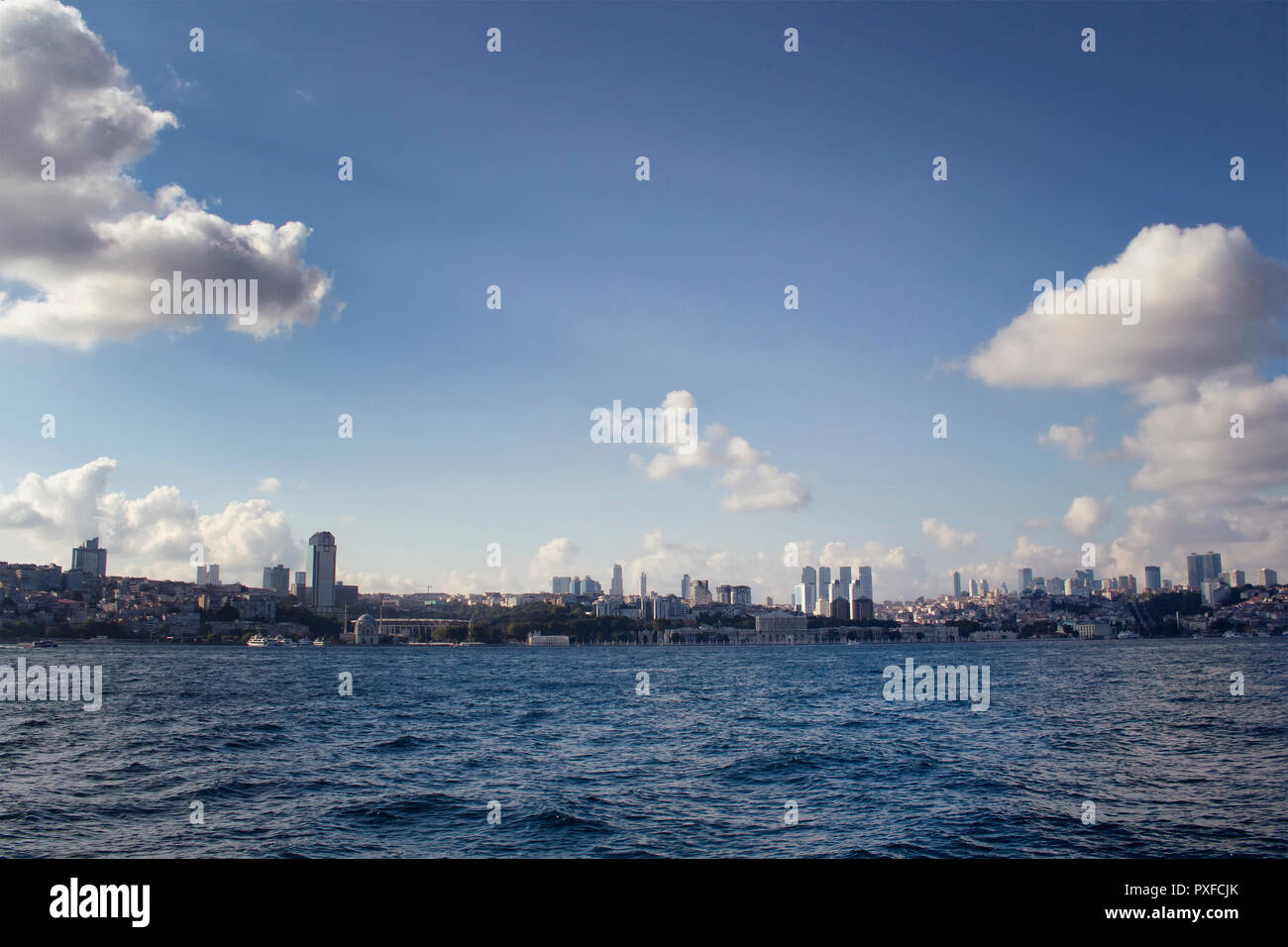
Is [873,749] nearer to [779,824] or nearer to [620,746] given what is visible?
[620,746]

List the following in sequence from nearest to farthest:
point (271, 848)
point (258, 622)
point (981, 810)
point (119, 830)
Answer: point (271, 848) → point (119, 830) → point (981, 810) → point (258, 622)

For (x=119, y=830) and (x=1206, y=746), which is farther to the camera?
(x=1206, y=746)
